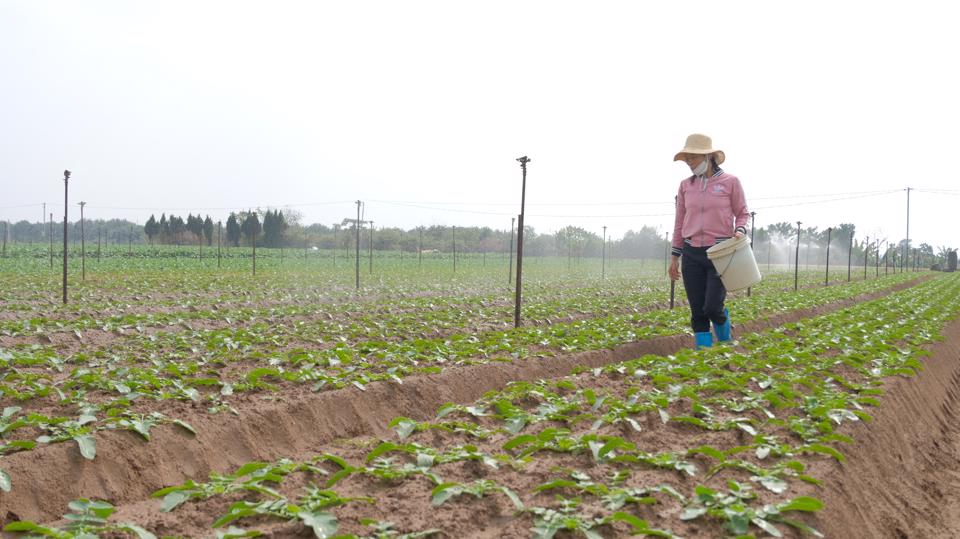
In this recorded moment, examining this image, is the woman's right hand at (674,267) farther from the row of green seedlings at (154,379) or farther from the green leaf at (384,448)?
the green leaf at (384,448)

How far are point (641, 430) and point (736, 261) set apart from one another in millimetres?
3281

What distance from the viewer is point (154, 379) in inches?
232

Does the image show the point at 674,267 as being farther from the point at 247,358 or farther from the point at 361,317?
the point at 361,317

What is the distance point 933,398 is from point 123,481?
23.9ft

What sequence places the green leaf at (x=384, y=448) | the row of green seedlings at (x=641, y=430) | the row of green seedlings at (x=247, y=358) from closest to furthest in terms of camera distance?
the row of green seedlings at (x=641, y=430), the green leaf at (x=384, y=448), the row of green seedlings at (x=247, y=358)

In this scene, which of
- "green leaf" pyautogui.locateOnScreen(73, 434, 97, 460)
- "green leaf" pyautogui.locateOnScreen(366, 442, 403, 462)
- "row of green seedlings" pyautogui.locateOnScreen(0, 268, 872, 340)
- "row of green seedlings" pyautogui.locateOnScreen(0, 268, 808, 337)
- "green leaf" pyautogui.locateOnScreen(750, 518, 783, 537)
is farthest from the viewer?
"row of green seedlings" pyautogui.locateOnScreen(0, 268, 808, 337)

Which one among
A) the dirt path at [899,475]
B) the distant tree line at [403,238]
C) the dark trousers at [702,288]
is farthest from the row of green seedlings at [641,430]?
the distant tree line at [403,238]

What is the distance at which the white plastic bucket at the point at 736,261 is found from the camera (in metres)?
7.18

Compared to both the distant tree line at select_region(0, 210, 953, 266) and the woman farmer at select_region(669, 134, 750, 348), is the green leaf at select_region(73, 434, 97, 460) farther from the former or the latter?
the distant tree line at select_region(0, 210, 953, 266)

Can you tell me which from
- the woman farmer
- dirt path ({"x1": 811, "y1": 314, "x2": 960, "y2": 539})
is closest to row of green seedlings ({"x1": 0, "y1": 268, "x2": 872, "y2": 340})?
the woman farmer

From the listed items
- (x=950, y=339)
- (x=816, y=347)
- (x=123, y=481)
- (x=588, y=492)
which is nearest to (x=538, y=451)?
(x=588, y=492)

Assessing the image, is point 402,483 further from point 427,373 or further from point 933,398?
point 933,398

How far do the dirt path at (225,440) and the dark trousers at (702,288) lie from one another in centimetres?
206

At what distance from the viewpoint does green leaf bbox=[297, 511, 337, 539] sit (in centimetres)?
288
